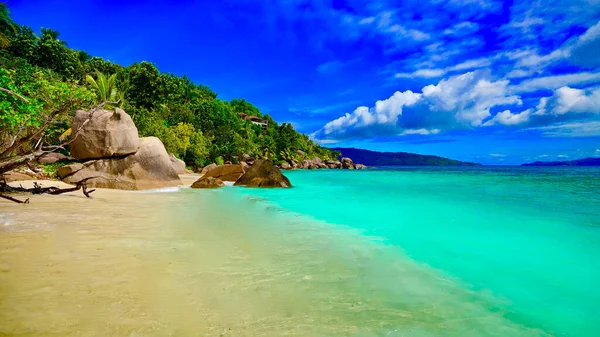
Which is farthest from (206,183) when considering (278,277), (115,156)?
(278,277)

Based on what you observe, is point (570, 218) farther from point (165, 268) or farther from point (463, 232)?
point (165, 268)

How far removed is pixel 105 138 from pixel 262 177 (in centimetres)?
747

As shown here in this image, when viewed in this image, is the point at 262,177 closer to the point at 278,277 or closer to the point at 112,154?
the point at 112,154

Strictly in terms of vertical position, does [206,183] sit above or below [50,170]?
below

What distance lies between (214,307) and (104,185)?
39.2 ft

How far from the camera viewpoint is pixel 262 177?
689 inches

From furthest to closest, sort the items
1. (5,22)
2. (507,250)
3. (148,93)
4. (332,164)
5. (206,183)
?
(332,164) → (148,93) → (5,22) → (206,183) → (507,250)

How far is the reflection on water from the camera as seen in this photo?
2.55m

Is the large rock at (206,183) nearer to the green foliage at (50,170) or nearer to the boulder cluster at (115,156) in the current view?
the boulder cluster at (115,156)

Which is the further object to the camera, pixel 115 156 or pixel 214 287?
pixel 115 156

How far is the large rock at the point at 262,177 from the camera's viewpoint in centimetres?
1725

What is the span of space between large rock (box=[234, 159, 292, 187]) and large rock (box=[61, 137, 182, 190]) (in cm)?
392

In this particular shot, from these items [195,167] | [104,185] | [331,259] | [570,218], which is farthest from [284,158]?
[331,259]

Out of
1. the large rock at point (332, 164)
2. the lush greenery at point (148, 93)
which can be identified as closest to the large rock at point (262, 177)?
the lush greenery at point (148, 93)
